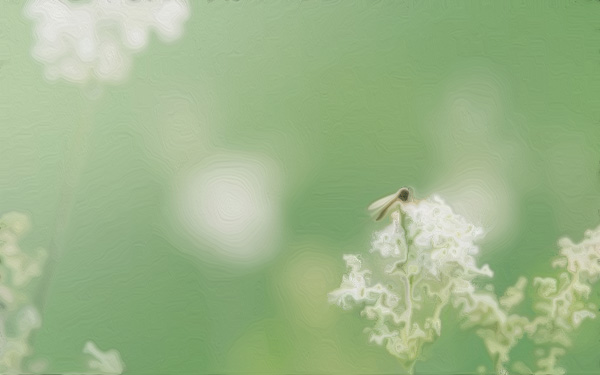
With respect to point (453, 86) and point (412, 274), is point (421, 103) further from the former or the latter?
point (412, 274)

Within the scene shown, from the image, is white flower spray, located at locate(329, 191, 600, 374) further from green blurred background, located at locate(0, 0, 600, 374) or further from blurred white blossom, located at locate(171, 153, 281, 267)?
blurred white blossom, located at locate(171, 153, 281, 267)

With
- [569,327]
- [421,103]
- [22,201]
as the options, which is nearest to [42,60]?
[22,201]

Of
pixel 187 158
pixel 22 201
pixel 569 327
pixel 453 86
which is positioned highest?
pixel 453 86

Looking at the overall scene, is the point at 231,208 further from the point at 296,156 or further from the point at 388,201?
the point at 388,201

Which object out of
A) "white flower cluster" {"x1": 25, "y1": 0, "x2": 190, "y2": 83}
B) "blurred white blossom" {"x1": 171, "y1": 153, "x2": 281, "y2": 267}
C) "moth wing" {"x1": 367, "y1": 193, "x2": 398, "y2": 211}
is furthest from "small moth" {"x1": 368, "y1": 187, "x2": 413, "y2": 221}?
"white flower cluster" {"x1": 25, "y1": 0, "x2": 190, "y2": 83}

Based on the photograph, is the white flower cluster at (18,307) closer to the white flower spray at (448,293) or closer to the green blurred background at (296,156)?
the green blurred background at (296,156)

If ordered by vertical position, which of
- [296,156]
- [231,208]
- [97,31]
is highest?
[97,31]

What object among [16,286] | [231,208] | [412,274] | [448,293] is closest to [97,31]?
[231,208]
